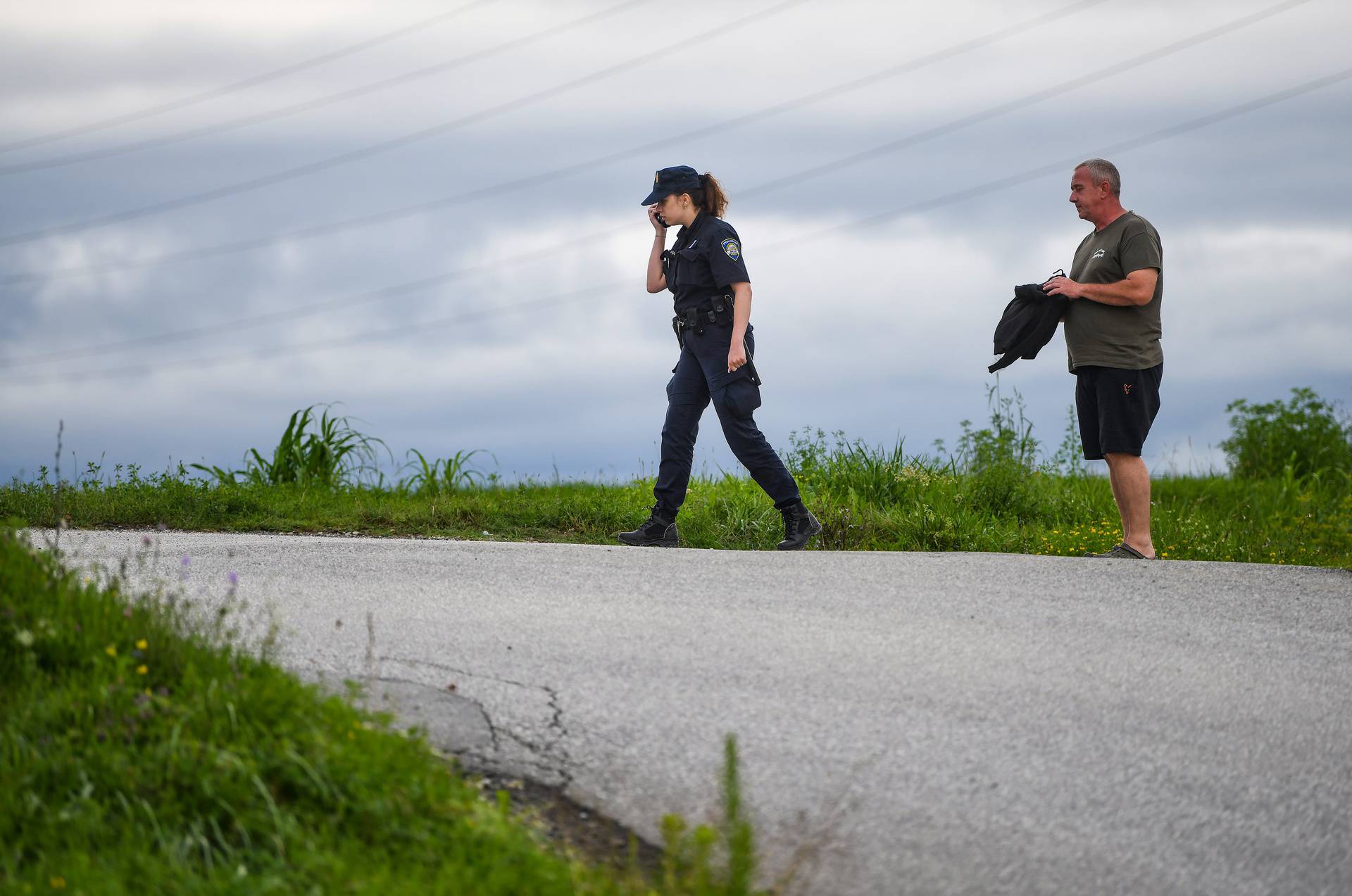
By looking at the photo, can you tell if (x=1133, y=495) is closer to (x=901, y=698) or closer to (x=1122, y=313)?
(x=1122, y=313)

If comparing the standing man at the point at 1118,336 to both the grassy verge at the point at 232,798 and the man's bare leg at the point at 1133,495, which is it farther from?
the grassy verge at the point at 232,798

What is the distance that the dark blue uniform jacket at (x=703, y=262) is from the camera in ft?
27.0

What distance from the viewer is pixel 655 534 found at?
28.7 ft

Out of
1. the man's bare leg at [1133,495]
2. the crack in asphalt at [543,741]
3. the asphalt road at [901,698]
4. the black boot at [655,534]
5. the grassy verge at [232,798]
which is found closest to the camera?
the grassy verge at [232,798]

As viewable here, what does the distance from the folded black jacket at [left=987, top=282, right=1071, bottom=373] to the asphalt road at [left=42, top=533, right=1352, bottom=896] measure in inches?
71.7

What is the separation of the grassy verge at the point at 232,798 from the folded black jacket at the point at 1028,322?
224 inches

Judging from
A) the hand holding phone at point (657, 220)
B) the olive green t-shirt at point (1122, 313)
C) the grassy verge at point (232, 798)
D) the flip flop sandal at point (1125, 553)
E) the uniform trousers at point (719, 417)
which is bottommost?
the grassy verge at point (232, 798)

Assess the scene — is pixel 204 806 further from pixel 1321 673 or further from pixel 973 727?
pixel 1321 673

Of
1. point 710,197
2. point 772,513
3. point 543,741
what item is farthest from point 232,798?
point 772,513

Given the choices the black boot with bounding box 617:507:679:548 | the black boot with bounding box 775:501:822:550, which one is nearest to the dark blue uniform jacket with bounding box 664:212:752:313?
the black boot with bounding box 617:507:679:548

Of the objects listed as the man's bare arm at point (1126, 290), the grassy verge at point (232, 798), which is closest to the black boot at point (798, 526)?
the man's bare arm at point (1126, 290)

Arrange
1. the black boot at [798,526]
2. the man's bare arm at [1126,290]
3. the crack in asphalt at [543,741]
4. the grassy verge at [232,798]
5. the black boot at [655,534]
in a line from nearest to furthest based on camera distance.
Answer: the grassy verge at [232,798]
the crack in asphalt at [543,741]
the man's bare arm at [1126,290]
the black boot at [798,526]
the black boot at [655,534]

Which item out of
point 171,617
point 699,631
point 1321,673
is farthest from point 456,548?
point 1321,673

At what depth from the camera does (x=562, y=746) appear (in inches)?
157
